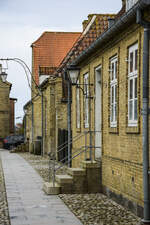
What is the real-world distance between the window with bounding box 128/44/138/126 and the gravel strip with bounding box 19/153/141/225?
192cm

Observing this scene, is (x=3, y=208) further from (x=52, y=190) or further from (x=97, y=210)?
(x=52, y=190)

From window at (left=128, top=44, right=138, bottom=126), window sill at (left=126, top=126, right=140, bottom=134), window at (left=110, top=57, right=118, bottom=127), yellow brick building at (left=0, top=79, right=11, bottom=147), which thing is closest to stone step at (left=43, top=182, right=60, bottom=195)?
window at (left=110, top=57, right=118, bottom=127)

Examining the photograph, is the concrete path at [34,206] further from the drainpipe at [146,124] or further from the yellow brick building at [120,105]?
the yellow brick building at [120,105]

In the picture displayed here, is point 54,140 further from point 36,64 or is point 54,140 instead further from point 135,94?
point 135,94

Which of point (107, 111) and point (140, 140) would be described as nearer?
point (140, 140)

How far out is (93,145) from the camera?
15883 millimetres

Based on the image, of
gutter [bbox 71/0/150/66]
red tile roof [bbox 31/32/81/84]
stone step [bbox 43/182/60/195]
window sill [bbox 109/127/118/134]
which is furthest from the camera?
red tile roof [bbox 31/32/81/84]

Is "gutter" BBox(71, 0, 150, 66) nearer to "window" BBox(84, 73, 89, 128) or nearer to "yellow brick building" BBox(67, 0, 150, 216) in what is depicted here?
"yellow brick building" BBox(67, 0, 150, 216)

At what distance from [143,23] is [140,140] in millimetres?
2366

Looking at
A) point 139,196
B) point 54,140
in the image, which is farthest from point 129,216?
point 54,140

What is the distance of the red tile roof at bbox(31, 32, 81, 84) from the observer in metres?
40.7

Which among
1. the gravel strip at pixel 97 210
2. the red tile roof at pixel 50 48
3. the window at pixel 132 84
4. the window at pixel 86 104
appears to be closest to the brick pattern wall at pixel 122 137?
the window at pixel 132 84

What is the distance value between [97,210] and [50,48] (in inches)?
1255

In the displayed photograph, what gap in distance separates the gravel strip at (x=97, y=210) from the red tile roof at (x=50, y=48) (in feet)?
89.7
